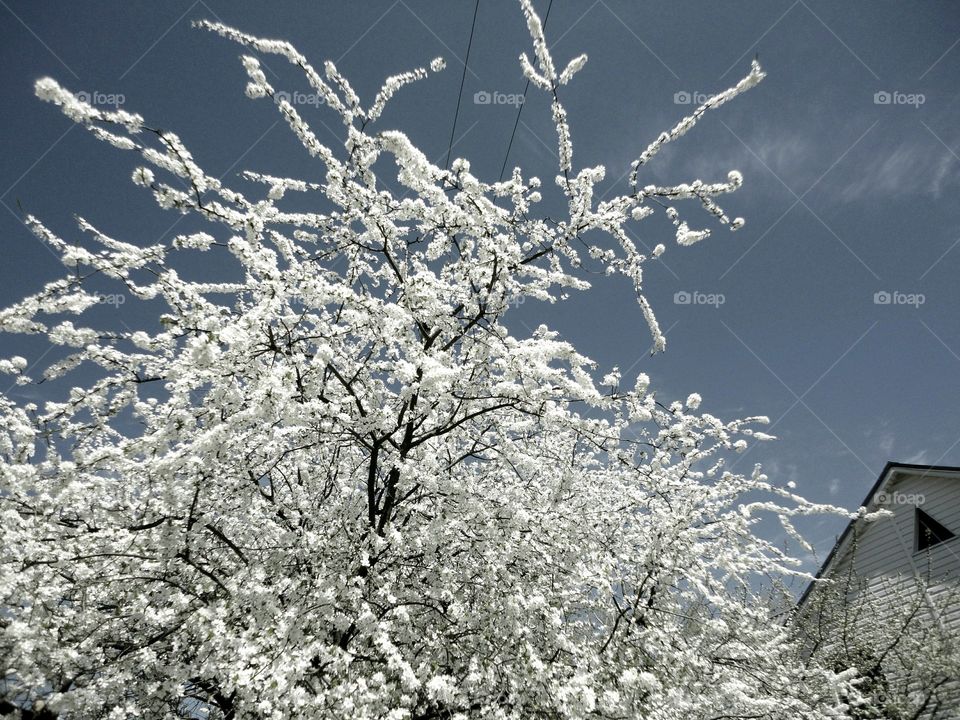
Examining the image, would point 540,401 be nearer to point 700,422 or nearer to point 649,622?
point 649,622

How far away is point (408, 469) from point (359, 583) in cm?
118

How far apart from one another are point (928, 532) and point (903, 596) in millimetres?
1953

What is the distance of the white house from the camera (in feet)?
34.4

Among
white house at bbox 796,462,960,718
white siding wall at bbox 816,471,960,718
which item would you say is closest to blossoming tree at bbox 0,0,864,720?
white house at bbox 796,462,960,718

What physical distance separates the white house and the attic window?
0.02 meters

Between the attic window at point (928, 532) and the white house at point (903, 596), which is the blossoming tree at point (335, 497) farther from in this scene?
the attic window at point (928, 532)

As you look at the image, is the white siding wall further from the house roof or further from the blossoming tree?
the blossoming tree

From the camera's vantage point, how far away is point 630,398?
5.07 metres

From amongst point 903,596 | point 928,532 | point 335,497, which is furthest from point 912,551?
point 335,497

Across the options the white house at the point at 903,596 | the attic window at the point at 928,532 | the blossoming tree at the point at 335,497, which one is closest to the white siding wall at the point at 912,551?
the white house at the point at 903,596

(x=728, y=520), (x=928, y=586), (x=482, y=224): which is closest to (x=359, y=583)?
(x=482, y=224)

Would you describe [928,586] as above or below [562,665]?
above

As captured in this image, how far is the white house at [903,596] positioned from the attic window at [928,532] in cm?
2

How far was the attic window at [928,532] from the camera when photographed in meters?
12.8
